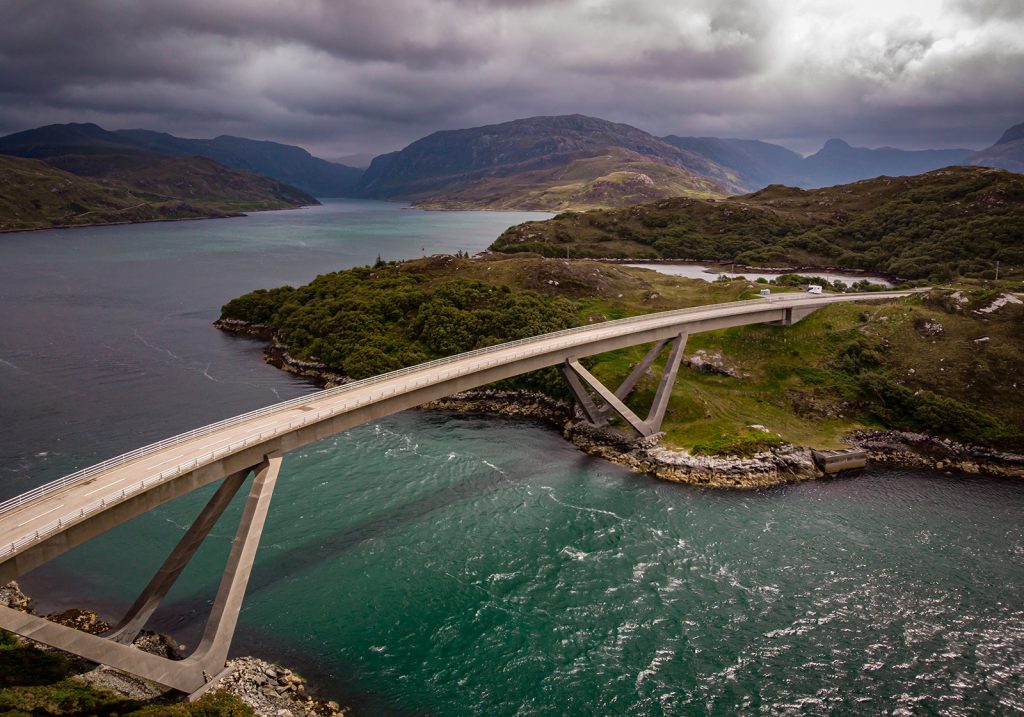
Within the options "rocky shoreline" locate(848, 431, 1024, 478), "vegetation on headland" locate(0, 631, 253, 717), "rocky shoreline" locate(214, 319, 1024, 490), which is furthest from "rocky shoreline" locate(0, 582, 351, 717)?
"rocky shoreline" locate(848, 431, 1024, 478)

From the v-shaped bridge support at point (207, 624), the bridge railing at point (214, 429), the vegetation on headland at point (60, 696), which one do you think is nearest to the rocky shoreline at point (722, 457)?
the bridge railing at point (214, 429)

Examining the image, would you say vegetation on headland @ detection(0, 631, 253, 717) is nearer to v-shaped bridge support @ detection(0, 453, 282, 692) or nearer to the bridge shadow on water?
v-shaped bridge support @ detection(0, 453, 282, 692)

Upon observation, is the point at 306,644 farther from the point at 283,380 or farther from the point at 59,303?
the point at 59,303

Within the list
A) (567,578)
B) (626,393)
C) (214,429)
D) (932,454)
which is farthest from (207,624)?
(932,454)

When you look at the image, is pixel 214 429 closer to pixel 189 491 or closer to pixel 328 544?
pixel 189 491

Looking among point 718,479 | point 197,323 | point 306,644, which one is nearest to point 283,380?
point 197,323
